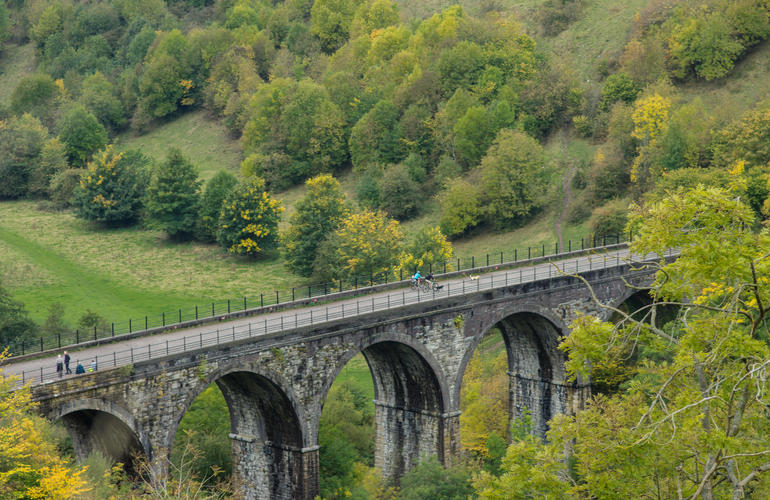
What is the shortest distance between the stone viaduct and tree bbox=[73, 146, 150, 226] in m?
57.2

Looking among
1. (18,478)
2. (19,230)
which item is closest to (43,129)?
(19,230)

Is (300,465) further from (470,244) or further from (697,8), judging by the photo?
(697,8)

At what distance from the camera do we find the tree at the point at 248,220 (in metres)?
93.4

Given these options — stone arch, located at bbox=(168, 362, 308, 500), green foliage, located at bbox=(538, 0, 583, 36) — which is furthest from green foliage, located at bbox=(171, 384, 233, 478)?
green foliage, located at bbox=(538, 0, 583, 36)

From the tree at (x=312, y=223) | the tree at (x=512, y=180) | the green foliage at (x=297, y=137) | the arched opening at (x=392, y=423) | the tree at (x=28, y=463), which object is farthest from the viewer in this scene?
the green foliage at (x=297, y=137)

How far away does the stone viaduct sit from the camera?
40562mm

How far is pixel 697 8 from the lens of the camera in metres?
103

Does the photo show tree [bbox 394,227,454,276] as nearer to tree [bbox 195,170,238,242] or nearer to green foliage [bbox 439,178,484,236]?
green foliage [bbox 439,178,484,236]

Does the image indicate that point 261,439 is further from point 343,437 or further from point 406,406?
point 406,406

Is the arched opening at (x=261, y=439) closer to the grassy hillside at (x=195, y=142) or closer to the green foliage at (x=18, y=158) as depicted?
the grassy hillside at (x=195, y=142)

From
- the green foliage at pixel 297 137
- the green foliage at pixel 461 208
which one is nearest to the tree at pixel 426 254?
the green foliage at pixel 461 208

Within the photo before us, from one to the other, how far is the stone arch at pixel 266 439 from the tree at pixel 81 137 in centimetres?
7872

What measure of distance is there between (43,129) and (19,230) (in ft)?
71.5

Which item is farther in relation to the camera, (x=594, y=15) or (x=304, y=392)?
(x=594, y=15)
